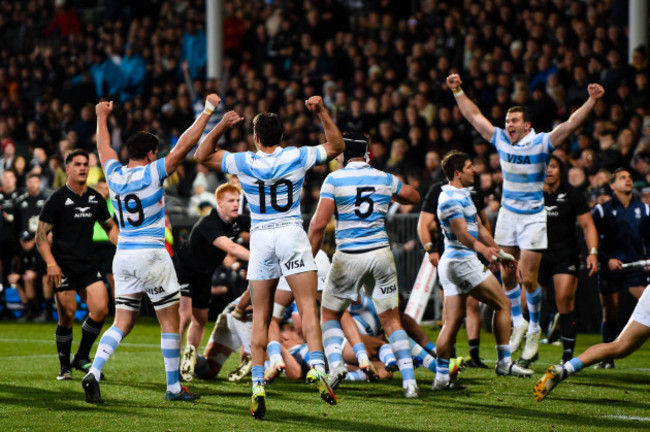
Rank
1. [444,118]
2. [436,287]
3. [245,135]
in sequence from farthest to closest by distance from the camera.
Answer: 1. [245,135]
2. [444,118]
3. [436,287]

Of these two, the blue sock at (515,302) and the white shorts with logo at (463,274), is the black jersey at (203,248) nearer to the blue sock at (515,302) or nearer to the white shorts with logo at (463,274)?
the white shorts with logo at (463,274)

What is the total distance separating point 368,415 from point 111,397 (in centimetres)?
240

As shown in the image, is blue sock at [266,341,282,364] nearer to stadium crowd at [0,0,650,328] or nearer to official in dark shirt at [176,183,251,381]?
official in dark shirt at [176,183,251,381]

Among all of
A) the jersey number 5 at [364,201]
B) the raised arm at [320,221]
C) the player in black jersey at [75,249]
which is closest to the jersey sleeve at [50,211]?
the player in black jersey at [75,249]

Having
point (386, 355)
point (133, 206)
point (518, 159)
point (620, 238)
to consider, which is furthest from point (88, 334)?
point (620, 238)

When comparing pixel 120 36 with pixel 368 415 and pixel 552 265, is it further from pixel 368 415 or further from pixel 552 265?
pixel 368 415

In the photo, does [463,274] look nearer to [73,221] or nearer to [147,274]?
[147,274]

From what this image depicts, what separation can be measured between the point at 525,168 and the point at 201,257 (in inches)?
131

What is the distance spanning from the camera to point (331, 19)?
21.8 m

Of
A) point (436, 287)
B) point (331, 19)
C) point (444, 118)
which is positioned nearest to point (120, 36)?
point (331, 19)

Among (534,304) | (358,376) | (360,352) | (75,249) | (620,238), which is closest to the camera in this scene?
(360,352)

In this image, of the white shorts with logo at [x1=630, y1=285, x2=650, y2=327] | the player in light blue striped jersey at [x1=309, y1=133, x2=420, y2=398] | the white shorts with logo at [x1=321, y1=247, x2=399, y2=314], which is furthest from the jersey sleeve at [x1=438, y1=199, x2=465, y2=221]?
the white shorts with logo at [x1=630, y1=285, x2=650, y2=327]

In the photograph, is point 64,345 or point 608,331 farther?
point 608,331

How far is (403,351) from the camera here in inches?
347
